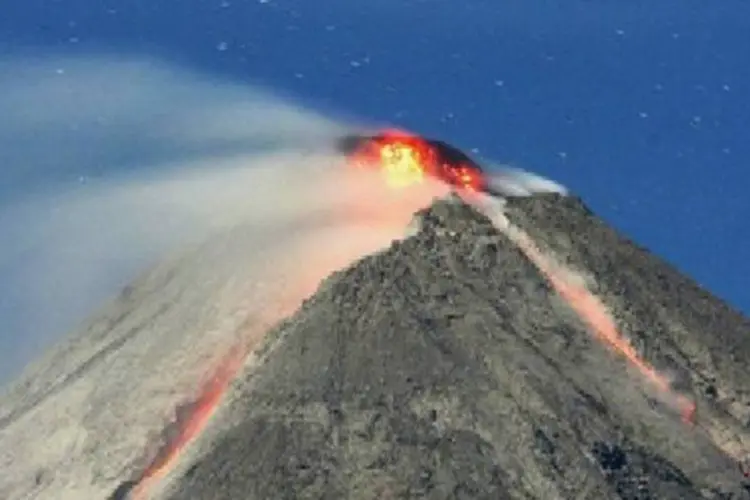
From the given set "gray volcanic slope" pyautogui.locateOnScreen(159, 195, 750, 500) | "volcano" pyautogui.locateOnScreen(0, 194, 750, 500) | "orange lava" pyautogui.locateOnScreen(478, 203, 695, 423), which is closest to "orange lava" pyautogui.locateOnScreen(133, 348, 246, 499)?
"volcano" pyautogui.locateOnScreen(0, 194, 750, 500)

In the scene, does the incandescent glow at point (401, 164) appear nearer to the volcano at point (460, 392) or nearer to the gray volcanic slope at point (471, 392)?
the volcano at point (460, 392)

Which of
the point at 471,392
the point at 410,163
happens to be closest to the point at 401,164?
the point at 410,163

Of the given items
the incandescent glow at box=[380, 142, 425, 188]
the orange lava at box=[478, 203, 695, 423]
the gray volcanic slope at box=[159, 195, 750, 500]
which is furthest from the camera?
the incandescent glow at box=[380, 142, 425, 188]

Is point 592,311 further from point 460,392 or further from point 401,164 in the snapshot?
point 401,164

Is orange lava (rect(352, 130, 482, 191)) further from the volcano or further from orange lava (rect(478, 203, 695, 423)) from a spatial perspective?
orange lava (rect(478, 203, 695, 423))

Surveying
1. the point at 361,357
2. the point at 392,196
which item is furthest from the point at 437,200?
the point at 361,357

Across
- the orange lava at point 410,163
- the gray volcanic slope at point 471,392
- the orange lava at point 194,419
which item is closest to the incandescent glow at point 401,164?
the orange lava at point 410,163
